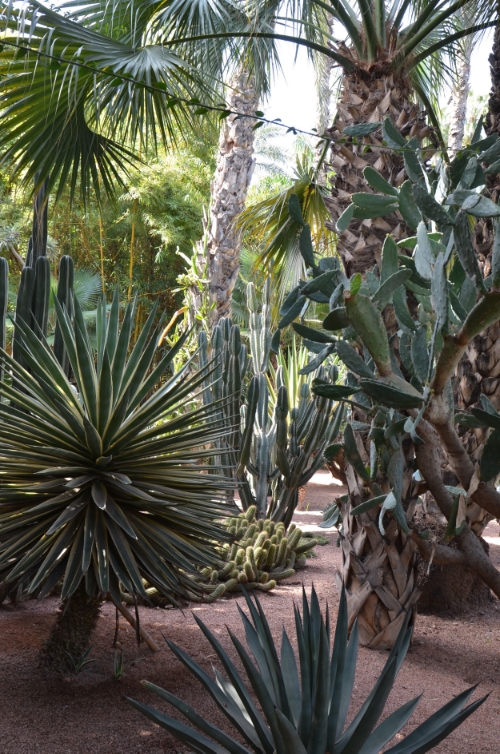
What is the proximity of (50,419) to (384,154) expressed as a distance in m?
2.43

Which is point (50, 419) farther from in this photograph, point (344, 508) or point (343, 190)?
point (343, 190)

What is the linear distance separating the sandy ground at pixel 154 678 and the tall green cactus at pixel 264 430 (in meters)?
1.28

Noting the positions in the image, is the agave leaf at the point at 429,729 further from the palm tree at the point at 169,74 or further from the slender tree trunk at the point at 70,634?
the palm tree at the point at 169,74

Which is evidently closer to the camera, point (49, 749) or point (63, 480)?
point (49, 749)

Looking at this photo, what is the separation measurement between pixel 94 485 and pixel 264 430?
3.64 m

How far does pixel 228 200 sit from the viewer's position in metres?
8.30

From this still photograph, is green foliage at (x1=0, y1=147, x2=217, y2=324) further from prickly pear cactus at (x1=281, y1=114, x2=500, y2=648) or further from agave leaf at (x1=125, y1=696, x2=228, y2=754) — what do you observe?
agave leaf at (x1=125, y1=696, x2=228, y2=754)

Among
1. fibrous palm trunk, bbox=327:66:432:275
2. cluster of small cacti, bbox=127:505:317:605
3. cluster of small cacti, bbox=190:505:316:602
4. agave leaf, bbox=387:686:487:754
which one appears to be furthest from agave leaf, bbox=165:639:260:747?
fibrous palm trunk, bbox=327:66:432:275

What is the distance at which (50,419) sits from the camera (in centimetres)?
277

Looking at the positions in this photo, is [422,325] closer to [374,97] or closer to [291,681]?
[291,681]

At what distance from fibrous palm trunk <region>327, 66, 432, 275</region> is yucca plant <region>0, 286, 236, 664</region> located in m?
1.43

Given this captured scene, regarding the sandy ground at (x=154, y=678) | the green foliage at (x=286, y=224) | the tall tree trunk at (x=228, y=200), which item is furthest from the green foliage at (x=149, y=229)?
the sandy ground at (x=154, y=678)

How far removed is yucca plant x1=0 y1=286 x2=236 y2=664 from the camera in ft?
8.48

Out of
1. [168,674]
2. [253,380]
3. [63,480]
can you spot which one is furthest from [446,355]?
[253,380]
